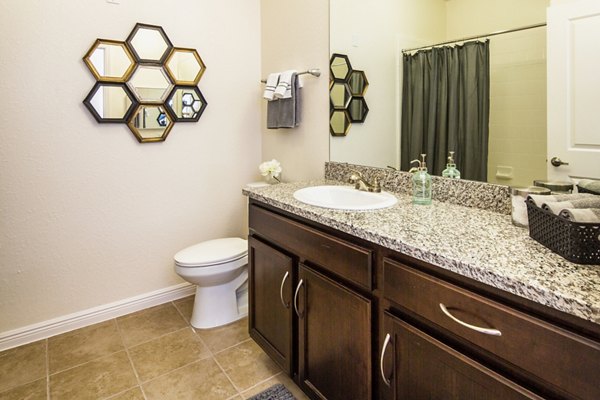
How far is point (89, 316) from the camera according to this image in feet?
7.51

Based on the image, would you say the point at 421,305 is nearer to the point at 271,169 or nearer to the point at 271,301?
the point at 271,301

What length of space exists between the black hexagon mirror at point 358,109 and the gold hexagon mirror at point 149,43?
121 cm

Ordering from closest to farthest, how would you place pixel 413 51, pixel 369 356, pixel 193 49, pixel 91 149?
pixel 369 356 < pixel 413 51 < pixel 91 149 < pixel 193 49

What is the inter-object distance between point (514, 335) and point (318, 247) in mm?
700

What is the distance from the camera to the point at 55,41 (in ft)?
6.67

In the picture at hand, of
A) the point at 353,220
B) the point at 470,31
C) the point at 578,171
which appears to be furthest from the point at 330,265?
the point at 470,31

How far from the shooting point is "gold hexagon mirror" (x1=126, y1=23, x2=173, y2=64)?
2.23 m

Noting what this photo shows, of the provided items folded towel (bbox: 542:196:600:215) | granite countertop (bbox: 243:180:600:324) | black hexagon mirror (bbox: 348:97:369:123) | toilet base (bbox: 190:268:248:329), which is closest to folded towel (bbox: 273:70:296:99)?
black hexagon mirror (bbox: 348:97:369:123)

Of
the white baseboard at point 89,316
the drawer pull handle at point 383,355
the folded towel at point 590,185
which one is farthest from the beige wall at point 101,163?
the drawer pull handle at point 383,355

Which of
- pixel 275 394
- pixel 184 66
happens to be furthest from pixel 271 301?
pixel 184 66

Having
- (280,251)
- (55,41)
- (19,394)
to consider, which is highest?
(55,41)

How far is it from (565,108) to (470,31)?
1.55ft

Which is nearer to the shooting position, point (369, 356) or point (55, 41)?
point (369, 356)

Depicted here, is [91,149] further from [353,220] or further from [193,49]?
[353,220]
